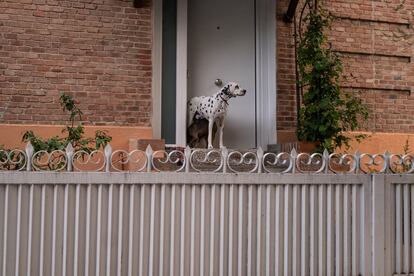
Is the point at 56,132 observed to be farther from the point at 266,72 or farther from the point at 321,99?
the point at 321,99

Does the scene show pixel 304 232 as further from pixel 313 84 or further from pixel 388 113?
pixel 388 113

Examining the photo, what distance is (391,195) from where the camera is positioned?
4750 millimetres

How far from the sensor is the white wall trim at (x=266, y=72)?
313 inches

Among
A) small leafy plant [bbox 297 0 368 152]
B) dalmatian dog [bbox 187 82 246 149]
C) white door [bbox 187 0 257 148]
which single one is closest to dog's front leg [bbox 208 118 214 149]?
dalmatian dog [bbox 187 82 246 149]

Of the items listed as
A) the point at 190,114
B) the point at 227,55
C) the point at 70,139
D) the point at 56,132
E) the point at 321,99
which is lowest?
the point at 70,139

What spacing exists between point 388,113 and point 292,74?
5.73ft

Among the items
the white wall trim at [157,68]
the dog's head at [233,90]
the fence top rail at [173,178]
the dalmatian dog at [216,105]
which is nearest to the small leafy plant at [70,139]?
→ the white wall trim at [157,68]

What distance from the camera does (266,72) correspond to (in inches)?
318

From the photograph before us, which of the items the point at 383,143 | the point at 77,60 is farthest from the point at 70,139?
the point at 383,143

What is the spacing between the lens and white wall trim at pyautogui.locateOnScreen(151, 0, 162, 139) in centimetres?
757

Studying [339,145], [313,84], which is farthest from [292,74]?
[339,145]

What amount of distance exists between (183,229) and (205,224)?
187 millimetres

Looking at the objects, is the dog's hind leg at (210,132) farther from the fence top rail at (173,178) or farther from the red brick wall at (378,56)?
the fence top rail at (173,178)

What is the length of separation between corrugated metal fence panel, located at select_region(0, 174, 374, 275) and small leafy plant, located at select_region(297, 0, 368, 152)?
2.50m
